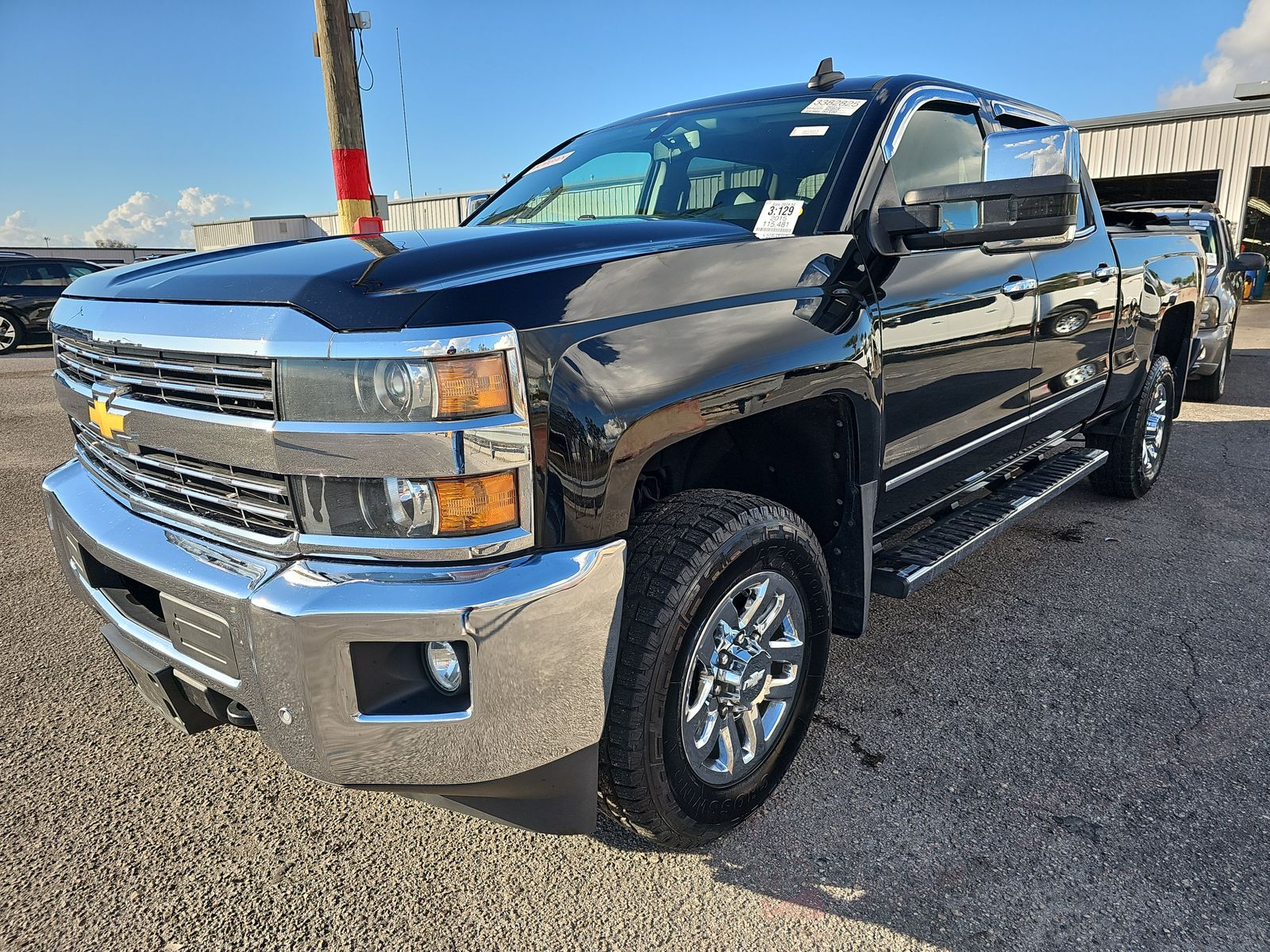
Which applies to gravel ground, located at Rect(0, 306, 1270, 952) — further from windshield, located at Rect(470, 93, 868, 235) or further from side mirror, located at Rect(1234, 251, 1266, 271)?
side mirror, located at Rect(1234, 251, 1266, 271)

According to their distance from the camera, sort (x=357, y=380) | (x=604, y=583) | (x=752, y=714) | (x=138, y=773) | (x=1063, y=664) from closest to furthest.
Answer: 1. (x=357, y=380)
2. (x=604, y=583)
3. (x=752, y=714)
4. (x=138, y=773)
5. (x=1063, y=664)

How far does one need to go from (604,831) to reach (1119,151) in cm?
2119

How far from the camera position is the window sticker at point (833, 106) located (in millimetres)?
2729

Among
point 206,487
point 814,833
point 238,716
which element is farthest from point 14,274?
point 814,833

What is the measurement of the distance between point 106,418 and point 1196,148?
71.2 feet

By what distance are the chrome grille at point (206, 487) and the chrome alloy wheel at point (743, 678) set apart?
36.9 inches

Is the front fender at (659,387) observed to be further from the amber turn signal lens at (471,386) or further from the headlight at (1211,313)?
the headlight at (1211,313)

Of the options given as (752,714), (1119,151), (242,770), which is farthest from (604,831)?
(1119,151)

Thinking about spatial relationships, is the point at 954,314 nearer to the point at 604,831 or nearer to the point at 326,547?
the point at 604,831

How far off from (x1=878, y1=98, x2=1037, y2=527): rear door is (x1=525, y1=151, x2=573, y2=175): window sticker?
133cm

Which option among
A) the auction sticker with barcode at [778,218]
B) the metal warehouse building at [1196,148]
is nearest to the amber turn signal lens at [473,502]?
the auction sticker with barcode at [778,218]

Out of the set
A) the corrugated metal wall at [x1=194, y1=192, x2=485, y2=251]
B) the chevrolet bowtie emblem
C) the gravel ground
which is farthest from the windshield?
the corrugated metal wall at [x1=194, y1=192, x2=485, y2=251]

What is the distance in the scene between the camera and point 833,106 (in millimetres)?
2777

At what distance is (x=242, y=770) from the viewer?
7.97ft
